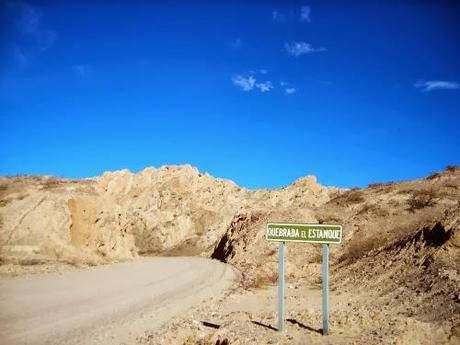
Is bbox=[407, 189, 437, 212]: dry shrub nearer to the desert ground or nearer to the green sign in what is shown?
the desert ground

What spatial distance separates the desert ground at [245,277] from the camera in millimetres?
13453

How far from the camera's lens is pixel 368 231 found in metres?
34.7

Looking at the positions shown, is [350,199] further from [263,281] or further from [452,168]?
[263,281]

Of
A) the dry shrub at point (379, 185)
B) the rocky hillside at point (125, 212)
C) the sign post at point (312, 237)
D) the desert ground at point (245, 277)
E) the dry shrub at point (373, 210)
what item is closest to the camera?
the sign post at point (312, 237)

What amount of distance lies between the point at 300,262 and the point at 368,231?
5355 mm

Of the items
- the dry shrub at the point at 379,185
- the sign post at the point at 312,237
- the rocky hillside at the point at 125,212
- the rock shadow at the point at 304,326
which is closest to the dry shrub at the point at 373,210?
the rocky hillside at the point at 125,212

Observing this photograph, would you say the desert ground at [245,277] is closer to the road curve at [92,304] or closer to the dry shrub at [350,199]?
the road curve at [92,304]

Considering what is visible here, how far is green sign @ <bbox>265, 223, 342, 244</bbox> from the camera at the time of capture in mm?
13109

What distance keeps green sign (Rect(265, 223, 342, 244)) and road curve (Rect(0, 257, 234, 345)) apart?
15.4ft

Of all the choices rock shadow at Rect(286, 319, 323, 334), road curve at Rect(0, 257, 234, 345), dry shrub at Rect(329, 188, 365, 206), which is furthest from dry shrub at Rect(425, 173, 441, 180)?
rock shadow at Rect(286, 319, 323, 334)

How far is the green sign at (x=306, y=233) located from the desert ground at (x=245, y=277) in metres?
2.39

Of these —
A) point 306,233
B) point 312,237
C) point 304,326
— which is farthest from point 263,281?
point 312,237

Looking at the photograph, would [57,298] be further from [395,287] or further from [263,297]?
[395,287]

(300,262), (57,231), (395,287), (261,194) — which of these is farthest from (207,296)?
(261,194)
